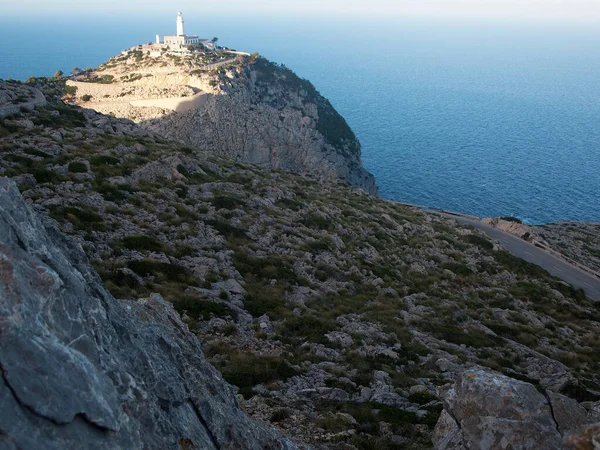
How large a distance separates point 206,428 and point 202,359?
6.14ft

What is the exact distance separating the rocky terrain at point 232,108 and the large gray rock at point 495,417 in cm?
6983

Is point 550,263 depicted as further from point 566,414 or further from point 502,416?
point 502,416

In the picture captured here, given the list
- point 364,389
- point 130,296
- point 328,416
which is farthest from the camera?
point 130,296

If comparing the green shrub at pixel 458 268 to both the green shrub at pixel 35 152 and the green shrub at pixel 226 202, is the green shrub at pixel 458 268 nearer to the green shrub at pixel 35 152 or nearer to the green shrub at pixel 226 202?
the green shrub at pixel 226 202

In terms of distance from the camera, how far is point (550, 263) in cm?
4544

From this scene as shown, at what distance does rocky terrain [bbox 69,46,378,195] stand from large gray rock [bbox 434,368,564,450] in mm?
69835

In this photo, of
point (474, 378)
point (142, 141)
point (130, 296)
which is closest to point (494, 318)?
point (474, 378)

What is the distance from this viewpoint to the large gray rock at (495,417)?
8820 millimetres

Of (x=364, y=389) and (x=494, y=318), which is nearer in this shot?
(x=364, y=389)

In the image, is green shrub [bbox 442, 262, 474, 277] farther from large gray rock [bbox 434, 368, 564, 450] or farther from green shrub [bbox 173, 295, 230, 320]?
large gray rock [bbox 434, 368, 564, 450]

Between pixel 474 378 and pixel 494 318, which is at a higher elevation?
pixel 474 378

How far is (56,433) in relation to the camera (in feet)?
14.1

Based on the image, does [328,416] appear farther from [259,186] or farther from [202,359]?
[259,186]

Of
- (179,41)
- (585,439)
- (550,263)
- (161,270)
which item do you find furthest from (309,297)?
(179,41)
